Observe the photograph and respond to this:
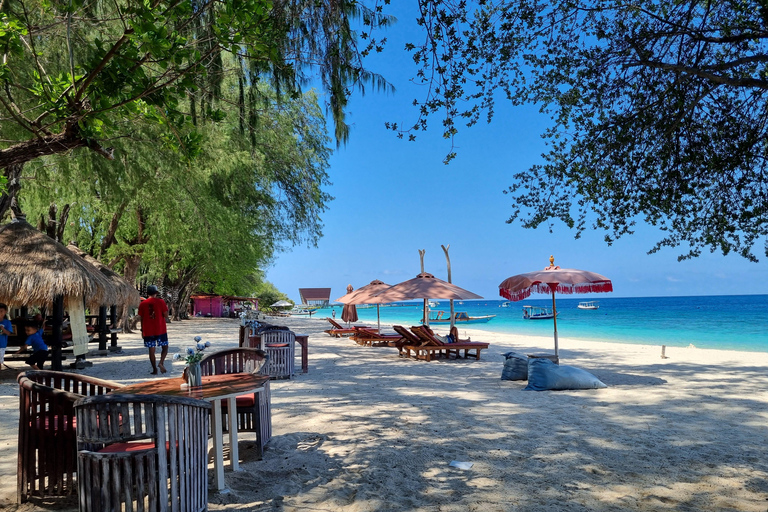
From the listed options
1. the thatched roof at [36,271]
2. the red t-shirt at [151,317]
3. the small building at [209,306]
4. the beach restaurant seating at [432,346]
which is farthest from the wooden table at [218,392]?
the small building at [209,306]

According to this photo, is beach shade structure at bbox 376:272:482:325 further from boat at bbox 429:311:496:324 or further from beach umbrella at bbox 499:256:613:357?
boat at bbox 429:311:496:324

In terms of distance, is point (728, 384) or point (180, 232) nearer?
point (728, 384)

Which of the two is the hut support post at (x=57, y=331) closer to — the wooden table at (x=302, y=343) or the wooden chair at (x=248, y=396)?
the wooden table at (x=302, y=343)

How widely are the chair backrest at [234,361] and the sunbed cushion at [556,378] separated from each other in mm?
4699

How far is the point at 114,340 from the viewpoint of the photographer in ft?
48.9

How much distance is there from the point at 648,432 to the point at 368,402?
342 centimetres

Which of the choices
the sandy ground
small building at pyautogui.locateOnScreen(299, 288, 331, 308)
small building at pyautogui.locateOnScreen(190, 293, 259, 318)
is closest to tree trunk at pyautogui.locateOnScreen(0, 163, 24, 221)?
the sandy ground

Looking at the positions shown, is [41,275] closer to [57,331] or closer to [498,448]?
[57,331]

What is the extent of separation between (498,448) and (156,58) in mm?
4236

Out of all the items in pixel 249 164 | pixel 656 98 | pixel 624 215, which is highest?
pixel 249 164

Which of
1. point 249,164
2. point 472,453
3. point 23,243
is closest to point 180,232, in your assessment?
point 249,164

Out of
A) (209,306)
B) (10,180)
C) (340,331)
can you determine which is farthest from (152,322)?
(209,306)

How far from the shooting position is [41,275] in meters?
9.63

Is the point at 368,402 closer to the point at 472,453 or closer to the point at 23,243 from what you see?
the point at 472,453
